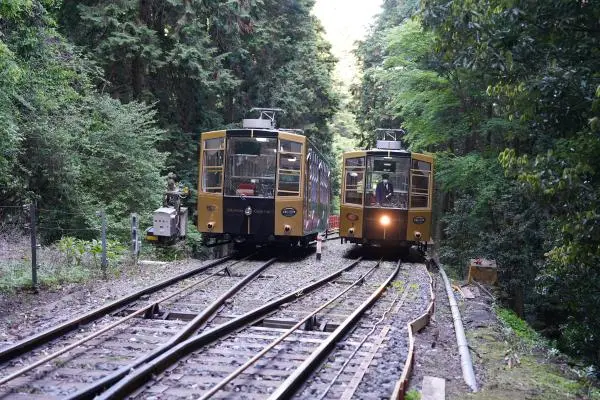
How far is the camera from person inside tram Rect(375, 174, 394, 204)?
18.4 meters

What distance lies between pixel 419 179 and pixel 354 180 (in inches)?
74.8

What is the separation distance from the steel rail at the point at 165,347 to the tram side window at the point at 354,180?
27.3 feet

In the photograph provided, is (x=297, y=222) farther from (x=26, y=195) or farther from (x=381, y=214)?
(x=26, y=195)

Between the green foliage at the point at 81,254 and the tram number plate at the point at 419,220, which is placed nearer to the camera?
the green foliage at the point at 81,254

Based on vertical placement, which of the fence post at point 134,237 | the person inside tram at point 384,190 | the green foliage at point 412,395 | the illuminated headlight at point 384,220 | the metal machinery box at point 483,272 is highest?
the person inside tram at point 384,190

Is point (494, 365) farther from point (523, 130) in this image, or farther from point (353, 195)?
point (353, 195)

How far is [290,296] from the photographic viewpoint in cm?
990

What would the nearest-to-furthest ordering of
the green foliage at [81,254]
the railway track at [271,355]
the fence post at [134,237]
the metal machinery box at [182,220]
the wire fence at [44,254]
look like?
the railway track at [271,355], the wire fence at [44,254], the green foliage at [81,254], the fence post at [134,237], the metal machinery box at [182,220]

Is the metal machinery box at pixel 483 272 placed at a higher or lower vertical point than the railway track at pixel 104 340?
higher

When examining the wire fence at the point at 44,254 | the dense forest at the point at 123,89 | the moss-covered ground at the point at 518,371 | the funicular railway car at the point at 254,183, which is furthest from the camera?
the funicular railway car at the point at 254,183

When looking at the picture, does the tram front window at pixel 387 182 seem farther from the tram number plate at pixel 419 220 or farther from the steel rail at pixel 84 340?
the steel rail at pixel 84 340

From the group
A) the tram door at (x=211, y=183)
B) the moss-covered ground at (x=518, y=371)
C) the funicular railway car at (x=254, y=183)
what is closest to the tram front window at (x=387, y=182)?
the funicular railway car at (x=254, y=183)

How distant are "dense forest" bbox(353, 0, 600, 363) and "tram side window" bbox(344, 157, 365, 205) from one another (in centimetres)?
199

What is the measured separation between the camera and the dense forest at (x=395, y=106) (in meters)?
7.41
